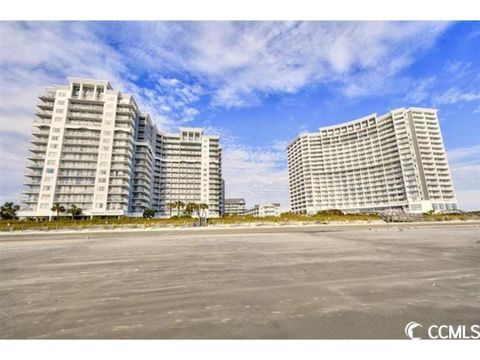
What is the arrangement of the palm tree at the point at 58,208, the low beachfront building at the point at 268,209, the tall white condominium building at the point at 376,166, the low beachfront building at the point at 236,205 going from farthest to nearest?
1. the low beachfront building at the point at 236,205
2. the low beachfront building at the point at 268,209
3. the tall white condominium building at the point at 376,166
4. the palm tree at the point at 58,208

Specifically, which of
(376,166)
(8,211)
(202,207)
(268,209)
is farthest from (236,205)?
(8,211)

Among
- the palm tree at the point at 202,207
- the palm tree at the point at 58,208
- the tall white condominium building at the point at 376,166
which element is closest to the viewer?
the palm tree at the point at 58,208

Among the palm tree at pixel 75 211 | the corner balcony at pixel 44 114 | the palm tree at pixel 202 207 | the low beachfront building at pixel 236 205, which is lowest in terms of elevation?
the palm tree at pixel 75 211

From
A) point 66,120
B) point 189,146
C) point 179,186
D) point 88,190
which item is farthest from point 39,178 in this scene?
point 189,146

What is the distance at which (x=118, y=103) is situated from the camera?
65.9m

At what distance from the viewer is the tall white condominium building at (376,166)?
292 ft

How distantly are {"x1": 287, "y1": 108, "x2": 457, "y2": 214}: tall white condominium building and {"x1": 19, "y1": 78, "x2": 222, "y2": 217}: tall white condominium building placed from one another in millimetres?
88982

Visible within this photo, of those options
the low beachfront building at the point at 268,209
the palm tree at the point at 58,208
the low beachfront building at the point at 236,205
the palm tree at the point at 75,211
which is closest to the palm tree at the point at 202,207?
the palm tree at the point at 75,211

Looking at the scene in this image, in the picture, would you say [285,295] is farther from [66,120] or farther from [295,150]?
[295,150]

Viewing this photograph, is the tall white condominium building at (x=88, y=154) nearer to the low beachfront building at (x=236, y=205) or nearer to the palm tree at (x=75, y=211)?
the palm tree at (x=75, y=211)

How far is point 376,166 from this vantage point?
337ft

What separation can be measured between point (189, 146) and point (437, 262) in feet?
312

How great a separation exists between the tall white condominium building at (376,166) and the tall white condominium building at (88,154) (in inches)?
3503

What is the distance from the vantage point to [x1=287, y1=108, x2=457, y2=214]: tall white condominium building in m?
88.9
